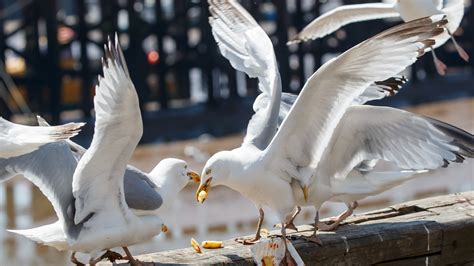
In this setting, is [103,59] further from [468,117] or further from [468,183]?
[468,117]

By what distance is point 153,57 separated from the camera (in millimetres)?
22672

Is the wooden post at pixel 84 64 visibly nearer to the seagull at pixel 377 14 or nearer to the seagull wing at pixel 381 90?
the seagull at pixel 377 14

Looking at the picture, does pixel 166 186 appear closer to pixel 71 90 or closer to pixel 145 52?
pixel 145 52

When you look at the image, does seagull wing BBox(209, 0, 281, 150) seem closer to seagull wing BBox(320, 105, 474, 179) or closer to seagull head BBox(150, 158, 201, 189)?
seagull wing BBox(320, 105, 474, 179)

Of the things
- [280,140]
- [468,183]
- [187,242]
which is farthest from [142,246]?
[280,140]

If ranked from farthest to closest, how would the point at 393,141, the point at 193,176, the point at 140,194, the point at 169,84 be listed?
the point at 169,84, the point at 393,141, the point at 193,176, the point at 140,194

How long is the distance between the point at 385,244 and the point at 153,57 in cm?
1704

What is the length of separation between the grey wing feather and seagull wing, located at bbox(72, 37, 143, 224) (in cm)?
15

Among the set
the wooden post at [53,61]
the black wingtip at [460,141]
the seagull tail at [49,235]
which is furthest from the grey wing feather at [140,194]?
the wooden post at [53,61]

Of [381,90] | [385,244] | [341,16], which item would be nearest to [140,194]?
[385,244]

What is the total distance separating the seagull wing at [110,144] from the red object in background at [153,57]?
51.2 feet

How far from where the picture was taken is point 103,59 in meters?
5.37

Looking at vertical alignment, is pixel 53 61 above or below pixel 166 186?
below

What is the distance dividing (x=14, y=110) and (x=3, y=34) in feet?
4.59
